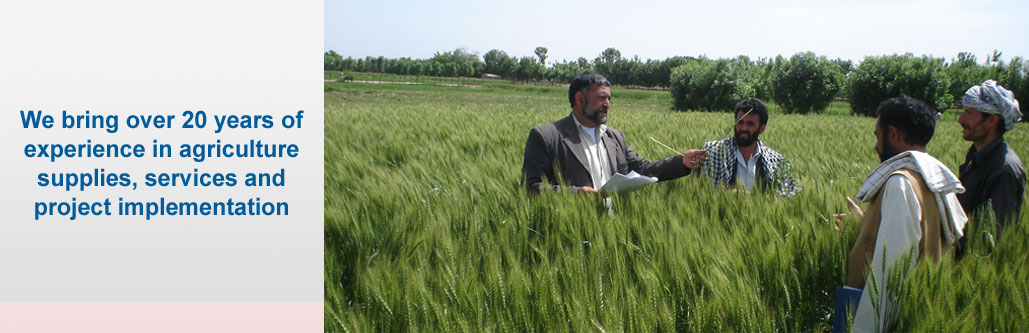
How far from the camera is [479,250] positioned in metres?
2.02

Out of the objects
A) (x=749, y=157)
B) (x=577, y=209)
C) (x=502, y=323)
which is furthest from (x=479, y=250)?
(x=749, y=157)

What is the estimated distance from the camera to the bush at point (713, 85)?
3338 cm

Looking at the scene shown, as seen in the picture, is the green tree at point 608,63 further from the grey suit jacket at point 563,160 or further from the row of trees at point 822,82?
the grey suit jacket at point 563,160

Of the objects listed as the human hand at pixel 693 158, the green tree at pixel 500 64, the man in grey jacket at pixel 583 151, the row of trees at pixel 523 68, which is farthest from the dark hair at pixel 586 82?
the green tree at pixel 500 64

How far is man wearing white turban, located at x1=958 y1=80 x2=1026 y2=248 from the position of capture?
2.42m

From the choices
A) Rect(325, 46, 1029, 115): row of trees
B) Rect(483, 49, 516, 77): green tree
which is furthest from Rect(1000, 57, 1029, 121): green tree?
Rect(483, 49, 516, 77): green tree

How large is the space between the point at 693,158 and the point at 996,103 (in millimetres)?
1389

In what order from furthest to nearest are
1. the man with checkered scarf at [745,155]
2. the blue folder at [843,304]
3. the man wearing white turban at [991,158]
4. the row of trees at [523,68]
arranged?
the row of trees at [523,68] < the man with checkered scarf at [745,155] < the man wearing white turban at [991,158] < the blue folder at [843,304]

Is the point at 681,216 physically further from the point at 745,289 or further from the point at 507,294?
the point at 507,294

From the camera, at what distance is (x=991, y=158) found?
2.55 meters

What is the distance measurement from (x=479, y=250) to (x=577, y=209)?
0.44m

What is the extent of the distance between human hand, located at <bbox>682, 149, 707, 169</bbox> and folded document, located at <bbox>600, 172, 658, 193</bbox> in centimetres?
66

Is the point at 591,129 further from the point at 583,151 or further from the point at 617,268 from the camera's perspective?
the point at 617,268

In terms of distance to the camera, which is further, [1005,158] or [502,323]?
[1005,158]
